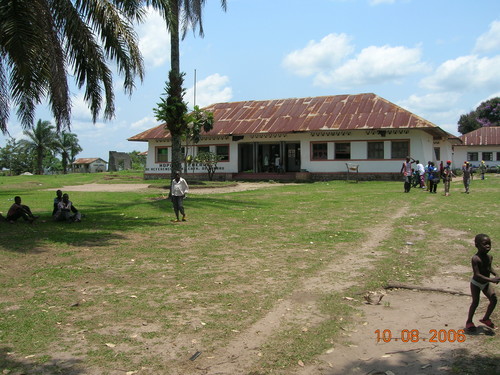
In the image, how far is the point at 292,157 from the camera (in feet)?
114

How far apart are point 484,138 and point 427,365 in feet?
168

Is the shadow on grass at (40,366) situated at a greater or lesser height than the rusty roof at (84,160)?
lesser

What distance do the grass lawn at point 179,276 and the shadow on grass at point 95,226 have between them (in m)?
0.04

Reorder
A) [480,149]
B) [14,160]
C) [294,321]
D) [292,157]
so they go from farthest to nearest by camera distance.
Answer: [14,160] < [480,149] < [292,157] < [294,321]

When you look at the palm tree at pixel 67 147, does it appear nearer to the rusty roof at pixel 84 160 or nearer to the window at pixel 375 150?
the rusty roof at pixel 84 160

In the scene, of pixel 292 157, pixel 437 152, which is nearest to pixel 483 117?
pixel 437 152

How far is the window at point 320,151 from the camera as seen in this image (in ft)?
103

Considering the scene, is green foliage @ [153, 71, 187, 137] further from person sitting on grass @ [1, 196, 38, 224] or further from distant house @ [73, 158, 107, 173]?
distant house @ [73, 158, 107, 173]

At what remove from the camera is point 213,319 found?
5.37 m

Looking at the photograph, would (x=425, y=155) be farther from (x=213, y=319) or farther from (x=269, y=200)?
(x=213, y=319)

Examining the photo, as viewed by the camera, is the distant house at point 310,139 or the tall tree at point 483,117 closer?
the distant house at point 310,139

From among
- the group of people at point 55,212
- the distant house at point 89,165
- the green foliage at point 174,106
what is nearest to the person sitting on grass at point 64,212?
the group of people at point 55,212

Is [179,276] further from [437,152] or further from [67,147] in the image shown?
[67,147]

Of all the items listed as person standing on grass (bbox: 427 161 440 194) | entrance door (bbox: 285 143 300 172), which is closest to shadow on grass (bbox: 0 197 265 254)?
person standing on grass (bbox: 427 161 440 194)
